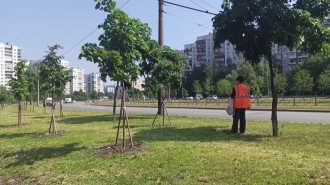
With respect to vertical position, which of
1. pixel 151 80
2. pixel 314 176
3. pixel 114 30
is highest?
pixel 114 30

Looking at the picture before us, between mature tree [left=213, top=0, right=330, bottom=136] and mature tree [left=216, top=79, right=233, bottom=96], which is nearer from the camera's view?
mature tree [left=213, top=0, right=330, bottom=136]

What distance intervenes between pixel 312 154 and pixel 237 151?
1489mm

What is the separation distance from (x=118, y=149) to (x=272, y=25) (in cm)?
524

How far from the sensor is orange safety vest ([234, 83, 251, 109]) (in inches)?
398

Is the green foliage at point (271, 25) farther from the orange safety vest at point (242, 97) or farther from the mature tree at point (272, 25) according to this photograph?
the orange safety vest at point (242, 97)

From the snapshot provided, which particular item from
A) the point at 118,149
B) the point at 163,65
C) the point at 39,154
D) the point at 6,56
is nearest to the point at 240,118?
the point at 118,149

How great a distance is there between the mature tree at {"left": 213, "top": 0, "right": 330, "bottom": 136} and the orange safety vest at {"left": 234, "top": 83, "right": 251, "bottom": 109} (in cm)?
83

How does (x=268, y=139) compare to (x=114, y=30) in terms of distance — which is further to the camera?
(x=268, y=139)

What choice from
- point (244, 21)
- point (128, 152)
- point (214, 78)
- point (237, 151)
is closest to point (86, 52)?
point (128, 152)

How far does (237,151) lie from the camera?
712 centimetres

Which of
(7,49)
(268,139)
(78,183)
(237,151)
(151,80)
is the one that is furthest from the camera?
(7,49)

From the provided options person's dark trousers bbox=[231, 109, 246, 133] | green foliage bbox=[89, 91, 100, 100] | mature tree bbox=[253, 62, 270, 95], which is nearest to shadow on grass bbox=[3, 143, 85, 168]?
person's dark trousers bbox=[231, 109, 246, 133]

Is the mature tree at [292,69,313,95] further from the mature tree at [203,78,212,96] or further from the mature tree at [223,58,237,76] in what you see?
the mature tree at [223,58,237,76]

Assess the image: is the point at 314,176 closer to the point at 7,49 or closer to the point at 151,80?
the point at 151,80
